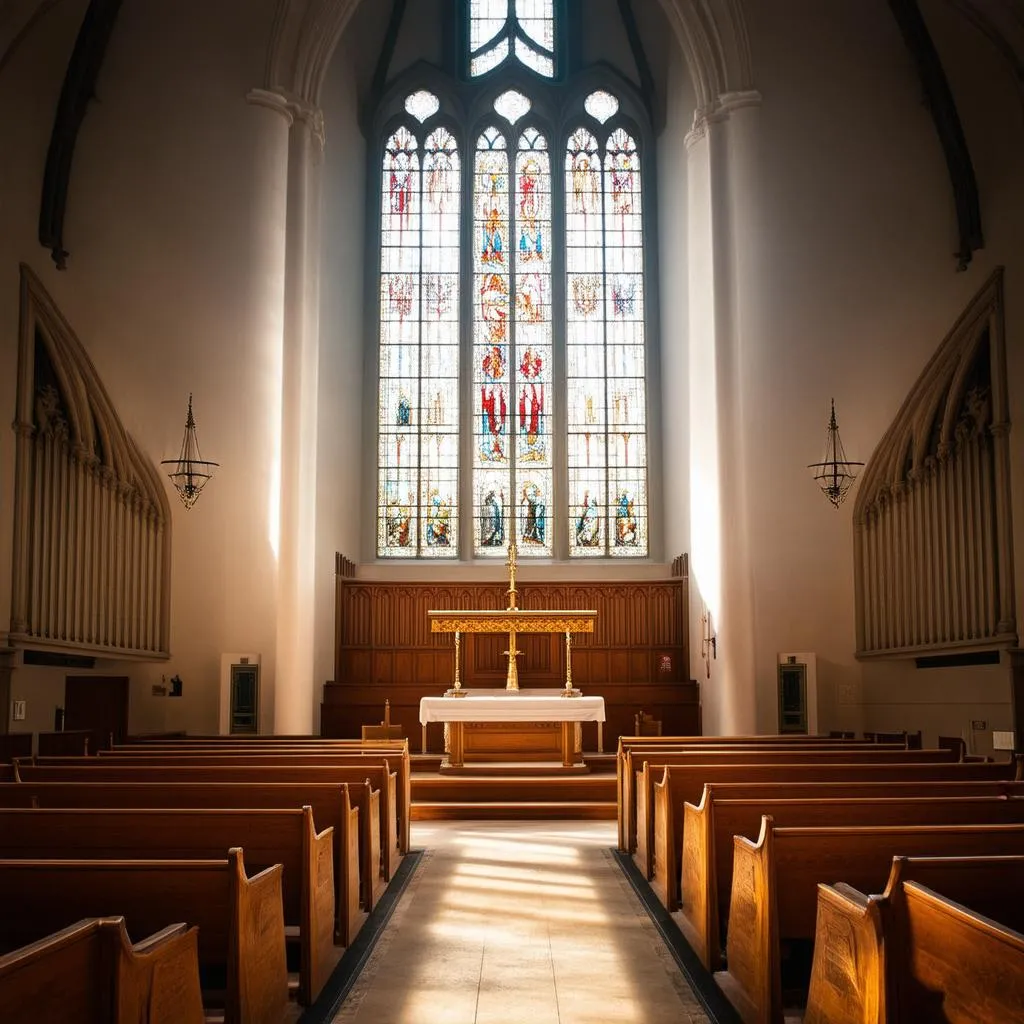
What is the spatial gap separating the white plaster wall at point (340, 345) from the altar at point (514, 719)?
3.07 metres

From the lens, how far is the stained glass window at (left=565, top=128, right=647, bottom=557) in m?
16.5

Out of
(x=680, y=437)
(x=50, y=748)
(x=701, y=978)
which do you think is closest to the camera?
(x=701, y=978)

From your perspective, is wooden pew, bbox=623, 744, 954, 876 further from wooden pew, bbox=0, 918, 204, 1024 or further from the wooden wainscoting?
the wooden wainscoting

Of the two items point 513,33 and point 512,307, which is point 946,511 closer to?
point 512,307

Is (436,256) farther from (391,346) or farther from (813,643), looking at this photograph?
(813,643)

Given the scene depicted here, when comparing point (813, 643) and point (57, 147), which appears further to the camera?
point (813, 643)

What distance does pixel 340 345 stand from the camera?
50.2 ft

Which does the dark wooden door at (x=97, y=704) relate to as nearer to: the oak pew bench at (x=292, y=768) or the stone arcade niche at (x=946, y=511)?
the oak pew bench at (x=292, y=768)

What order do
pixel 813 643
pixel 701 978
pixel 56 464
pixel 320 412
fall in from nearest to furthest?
1. pixel 701 978
2. pixel 56 464
3. pixel 813 643
4. pixel 320 412

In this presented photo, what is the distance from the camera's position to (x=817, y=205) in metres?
13.1

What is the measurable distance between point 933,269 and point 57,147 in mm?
8811

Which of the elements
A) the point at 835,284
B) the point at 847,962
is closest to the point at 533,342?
the point at 835,284

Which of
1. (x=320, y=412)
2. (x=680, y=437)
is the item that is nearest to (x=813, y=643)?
(x=680, y=437)

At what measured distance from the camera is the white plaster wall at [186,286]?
468 inches
